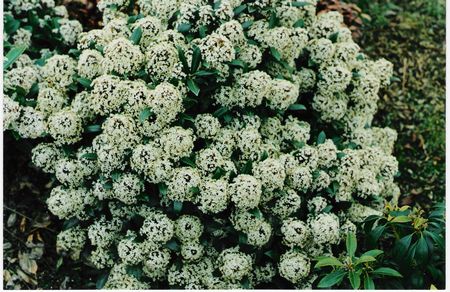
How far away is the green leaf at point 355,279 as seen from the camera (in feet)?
11.7

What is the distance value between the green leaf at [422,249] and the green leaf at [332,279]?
19.1 inches

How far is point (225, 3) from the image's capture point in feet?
13.7

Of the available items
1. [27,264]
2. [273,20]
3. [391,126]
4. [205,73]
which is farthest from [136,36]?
[391,126]

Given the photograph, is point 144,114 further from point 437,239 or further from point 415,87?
point 415,87

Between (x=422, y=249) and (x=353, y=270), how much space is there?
0.46 meters

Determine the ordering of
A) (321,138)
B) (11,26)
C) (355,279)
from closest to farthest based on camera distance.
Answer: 1. (355,279)
2. (321,138)
3. (11,26)

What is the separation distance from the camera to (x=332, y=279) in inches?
144

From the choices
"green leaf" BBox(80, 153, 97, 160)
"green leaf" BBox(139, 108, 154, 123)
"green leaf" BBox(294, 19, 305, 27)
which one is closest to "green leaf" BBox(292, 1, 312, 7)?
"green leaf" BBox(294, 19, 305, 27)

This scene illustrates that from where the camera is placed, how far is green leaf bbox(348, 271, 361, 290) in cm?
356

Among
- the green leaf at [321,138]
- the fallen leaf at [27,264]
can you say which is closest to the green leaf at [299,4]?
the green leaf at [321,138]

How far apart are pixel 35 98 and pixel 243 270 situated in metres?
1.96

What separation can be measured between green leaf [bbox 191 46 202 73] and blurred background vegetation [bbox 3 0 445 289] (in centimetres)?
139

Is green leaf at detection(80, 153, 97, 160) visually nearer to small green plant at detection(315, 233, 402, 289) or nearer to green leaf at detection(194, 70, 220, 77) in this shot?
green leaf at detection(194, 70, 220, 77)

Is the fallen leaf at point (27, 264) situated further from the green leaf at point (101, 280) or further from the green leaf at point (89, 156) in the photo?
the green leaf at point (89, 156)
